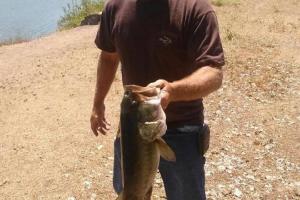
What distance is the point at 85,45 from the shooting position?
9766 millimetres

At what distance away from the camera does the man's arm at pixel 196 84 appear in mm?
2381

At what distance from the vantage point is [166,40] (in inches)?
106

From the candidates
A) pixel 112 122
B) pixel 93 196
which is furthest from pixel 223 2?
pixel 93 196

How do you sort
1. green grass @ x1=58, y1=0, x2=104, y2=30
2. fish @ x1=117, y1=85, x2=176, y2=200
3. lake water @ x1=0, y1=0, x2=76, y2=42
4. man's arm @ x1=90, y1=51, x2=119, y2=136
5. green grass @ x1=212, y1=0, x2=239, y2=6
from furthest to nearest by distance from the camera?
1. lake water @ x1=0, y1=0, x2=76, y2=42
2. green grass @ x1=58, y1=0, x2=104, y2=30
3. green grass @ x1=212, y1=0, x2=239, y2=6
4. man's arm @ x1=90, y1=51, x2=119, y2=136
5. fish @ x1=117, y1=85, x2=176, y2=200

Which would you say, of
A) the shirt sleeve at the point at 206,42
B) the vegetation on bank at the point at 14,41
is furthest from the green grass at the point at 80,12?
the shirt sleeve at the point at 206,42

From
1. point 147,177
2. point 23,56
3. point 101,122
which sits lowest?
point 23,56

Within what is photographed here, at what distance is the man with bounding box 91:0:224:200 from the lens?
2.60 m

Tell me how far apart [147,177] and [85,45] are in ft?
25.4

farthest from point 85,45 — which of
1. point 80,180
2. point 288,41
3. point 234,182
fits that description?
point 234,182

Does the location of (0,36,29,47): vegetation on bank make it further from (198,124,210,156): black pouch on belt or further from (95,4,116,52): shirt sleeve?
(198,124,210,156): black pouch on belt

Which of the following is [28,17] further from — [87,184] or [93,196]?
[93,196]

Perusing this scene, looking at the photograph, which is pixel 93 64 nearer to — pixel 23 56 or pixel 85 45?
pixel 85 45

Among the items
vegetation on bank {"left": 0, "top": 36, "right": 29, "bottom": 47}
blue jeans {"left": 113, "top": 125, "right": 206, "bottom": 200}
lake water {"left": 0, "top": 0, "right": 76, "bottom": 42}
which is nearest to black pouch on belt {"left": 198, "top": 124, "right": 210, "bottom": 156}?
blue jeans {"left": 113, "top": 125, "right": 206, "bottom": 200}

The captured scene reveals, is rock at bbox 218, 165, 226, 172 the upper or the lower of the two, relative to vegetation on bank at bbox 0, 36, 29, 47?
upper
